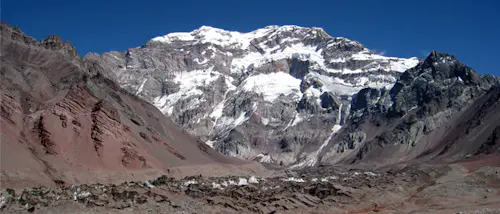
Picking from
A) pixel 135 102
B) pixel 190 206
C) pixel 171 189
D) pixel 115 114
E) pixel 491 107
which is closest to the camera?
pixel 190 206

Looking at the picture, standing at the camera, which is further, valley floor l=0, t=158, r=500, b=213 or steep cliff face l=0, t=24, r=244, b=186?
steep cliff face l=0, t=24, r=244, b=186

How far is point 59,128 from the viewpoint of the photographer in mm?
67062

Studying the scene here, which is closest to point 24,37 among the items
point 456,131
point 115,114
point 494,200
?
point 115,114

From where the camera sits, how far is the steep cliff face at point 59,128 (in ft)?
190

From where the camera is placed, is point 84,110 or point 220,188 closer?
point 220,188

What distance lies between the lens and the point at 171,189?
47.5 meters

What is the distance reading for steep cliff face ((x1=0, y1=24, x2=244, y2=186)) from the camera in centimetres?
5797

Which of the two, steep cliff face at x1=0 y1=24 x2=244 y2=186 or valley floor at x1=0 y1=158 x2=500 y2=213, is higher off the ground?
steep cliff face at x1=0 y1=24 x2=244 y2=186

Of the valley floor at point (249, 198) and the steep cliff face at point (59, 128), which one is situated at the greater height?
the steep cliff face at point (59, 128)

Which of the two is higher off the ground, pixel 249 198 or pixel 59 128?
pixel 59 128

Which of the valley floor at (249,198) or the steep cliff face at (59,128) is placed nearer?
the valley floor at (249,198)

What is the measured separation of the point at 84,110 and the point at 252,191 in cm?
3438

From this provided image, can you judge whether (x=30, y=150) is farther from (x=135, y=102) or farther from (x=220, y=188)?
(x=135, y=102)

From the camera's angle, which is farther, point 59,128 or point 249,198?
point 59,128
